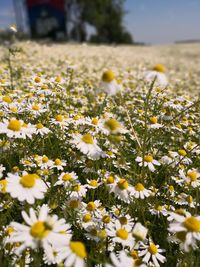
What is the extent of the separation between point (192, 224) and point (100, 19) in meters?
41.5

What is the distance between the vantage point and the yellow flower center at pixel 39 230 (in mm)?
1649

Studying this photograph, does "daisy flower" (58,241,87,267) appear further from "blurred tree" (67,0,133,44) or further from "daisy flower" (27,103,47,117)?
"blurred tree" (67,0,133,44)

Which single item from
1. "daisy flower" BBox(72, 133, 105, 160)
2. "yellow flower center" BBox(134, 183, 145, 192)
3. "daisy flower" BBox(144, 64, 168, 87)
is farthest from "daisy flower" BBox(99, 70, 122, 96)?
"yellow flower center" BBox(134, 183, 145, 192)

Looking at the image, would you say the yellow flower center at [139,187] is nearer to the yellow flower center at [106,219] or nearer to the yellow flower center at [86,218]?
the yellow flower center at [106,219]

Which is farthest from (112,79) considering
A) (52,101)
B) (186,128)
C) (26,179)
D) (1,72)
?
(1,72)

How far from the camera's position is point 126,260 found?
1.86 meters

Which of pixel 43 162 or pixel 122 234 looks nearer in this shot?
pixel 122 234

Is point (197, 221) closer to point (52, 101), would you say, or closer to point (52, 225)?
point (52, 225)

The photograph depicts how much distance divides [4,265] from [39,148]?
5.28ft

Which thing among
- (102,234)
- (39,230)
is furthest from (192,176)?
(39,230)

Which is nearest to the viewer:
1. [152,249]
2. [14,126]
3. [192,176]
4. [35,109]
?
[152,249]

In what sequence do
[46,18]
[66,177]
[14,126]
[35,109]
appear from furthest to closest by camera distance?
1. [46,18]
2. [35,109]
3. [66,177]
4. [14,126]

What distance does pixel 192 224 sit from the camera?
201 centimetres

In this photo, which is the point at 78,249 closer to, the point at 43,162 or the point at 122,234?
the point at 122,234
